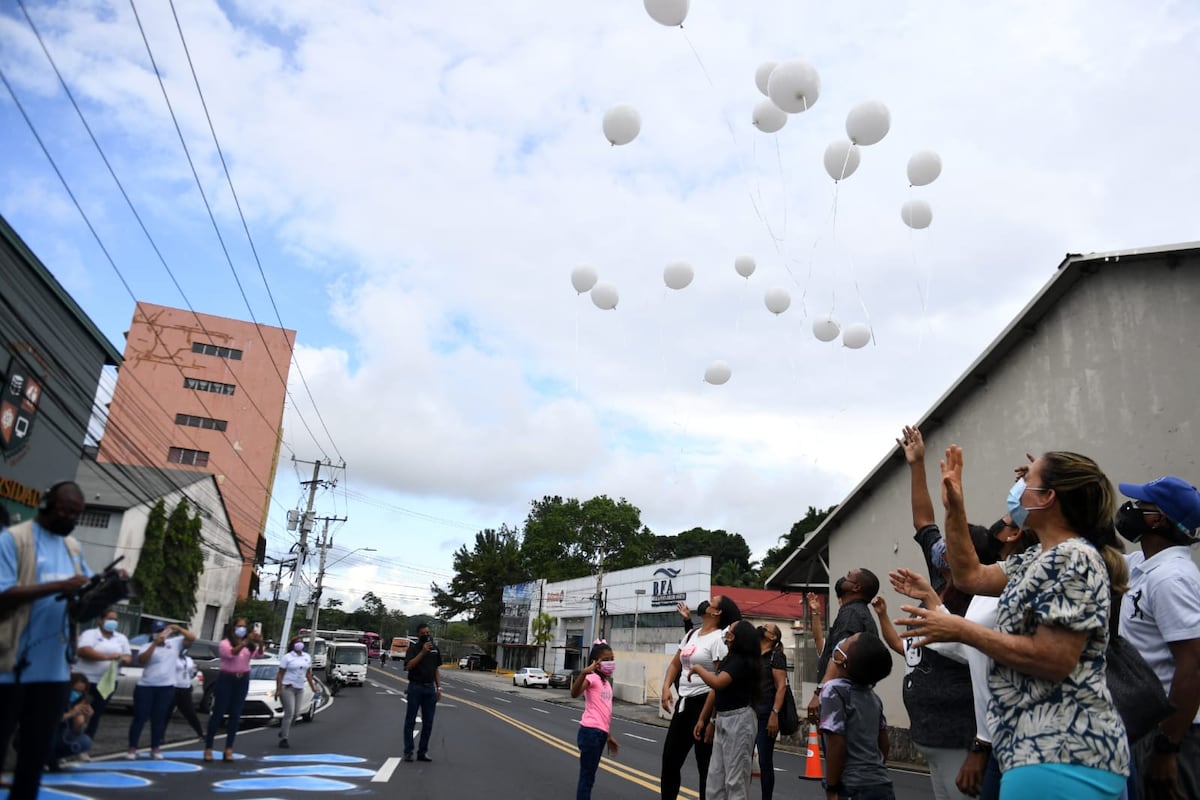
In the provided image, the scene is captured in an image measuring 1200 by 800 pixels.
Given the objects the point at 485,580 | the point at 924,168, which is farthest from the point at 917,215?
the point at 485,580

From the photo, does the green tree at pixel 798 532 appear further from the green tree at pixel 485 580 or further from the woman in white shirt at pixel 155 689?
the woman in white shirt at pixel 155 689

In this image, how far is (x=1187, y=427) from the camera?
44.9 feet

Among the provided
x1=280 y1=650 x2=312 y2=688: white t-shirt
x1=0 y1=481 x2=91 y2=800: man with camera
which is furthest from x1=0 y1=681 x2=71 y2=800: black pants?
x1=280 y1=650 x2=312 y2=688: white t-shirt

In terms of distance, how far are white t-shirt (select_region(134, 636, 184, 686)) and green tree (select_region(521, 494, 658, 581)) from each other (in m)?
64.0

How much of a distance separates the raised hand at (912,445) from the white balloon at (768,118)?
874 cm

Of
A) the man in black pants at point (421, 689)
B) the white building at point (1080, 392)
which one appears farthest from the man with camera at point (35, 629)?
the white building at point (1080, 392)

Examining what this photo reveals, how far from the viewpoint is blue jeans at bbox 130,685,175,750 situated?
8281 mm

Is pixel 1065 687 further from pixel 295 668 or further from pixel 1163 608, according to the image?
pixel 295 668

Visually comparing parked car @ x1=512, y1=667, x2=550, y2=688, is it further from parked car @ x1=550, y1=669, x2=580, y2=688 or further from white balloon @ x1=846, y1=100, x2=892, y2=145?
white balloon @ x1=846, y1=100, x2=892, y2=145

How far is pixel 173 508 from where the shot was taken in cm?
1869

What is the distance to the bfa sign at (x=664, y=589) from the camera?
4006cm

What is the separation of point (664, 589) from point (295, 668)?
30.6m

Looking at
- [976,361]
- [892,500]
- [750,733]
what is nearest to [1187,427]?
[976,361]

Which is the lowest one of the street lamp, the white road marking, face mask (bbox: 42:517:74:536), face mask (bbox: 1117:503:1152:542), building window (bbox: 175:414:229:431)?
the white road marking
